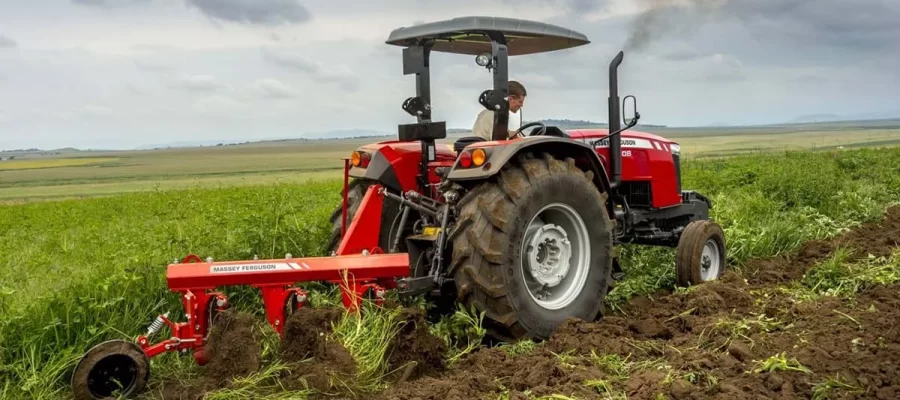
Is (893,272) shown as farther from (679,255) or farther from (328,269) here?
(328,269)

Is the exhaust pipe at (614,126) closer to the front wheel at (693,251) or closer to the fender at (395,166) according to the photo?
the front wheel at (693,251)

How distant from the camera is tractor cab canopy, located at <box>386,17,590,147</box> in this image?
5.85 metres

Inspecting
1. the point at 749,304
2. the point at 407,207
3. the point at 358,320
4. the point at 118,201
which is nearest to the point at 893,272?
the point at 749,304

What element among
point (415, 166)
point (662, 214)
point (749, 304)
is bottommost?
point (749, 304)

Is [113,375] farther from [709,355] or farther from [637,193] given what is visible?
[637,193]

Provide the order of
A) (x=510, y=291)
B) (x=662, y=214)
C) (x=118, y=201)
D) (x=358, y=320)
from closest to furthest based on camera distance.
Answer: (x=358, y=320) < (x=510, y=291) < (x=662, y=214) < (x=118, y=201)

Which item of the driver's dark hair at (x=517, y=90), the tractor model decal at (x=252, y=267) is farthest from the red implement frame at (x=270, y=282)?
the driver's dark hair at (x=517, y=90)

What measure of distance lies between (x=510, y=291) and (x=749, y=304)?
7.14ft

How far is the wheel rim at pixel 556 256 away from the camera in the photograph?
5875 mm

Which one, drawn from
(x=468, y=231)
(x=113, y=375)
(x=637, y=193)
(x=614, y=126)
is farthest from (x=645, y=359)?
(x=113, y=375)

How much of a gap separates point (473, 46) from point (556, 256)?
1924 millimetres

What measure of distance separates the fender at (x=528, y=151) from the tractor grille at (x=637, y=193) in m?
1.17

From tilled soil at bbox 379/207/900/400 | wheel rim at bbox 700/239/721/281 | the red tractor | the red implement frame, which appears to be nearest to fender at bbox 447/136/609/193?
the red tractor

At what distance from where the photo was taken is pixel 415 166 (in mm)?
6500
